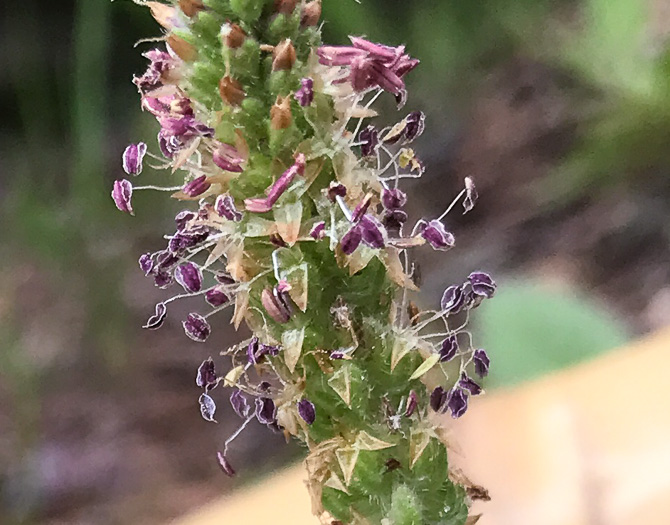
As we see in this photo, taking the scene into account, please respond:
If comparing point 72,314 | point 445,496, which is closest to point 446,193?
point 72,314

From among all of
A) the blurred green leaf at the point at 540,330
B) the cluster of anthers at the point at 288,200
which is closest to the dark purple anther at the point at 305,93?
the cluster of anthers at the point at 288,200

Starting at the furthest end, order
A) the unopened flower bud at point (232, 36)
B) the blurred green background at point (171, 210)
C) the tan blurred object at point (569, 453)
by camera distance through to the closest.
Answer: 1. the blurred green background at point (171, 210)
2. the tan blurred object at point (569, 453)
3. the unopened flower bud at point (232, 36)

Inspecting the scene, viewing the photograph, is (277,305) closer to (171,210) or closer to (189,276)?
(189,276)

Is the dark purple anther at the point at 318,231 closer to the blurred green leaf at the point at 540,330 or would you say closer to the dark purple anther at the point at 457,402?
the dark purple anther at the point at 457,402

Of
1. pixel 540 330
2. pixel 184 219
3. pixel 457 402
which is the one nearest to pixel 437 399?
pixel 457 402

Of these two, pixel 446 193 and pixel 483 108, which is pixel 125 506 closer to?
pixel 446 193

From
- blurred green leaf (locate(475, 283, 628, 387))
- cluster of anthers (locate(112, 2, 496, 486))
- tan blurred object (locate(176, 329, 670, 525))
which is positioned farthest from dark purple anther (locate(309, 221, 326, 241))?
blurred green leaf (locate(475, 283, 628, 387))
